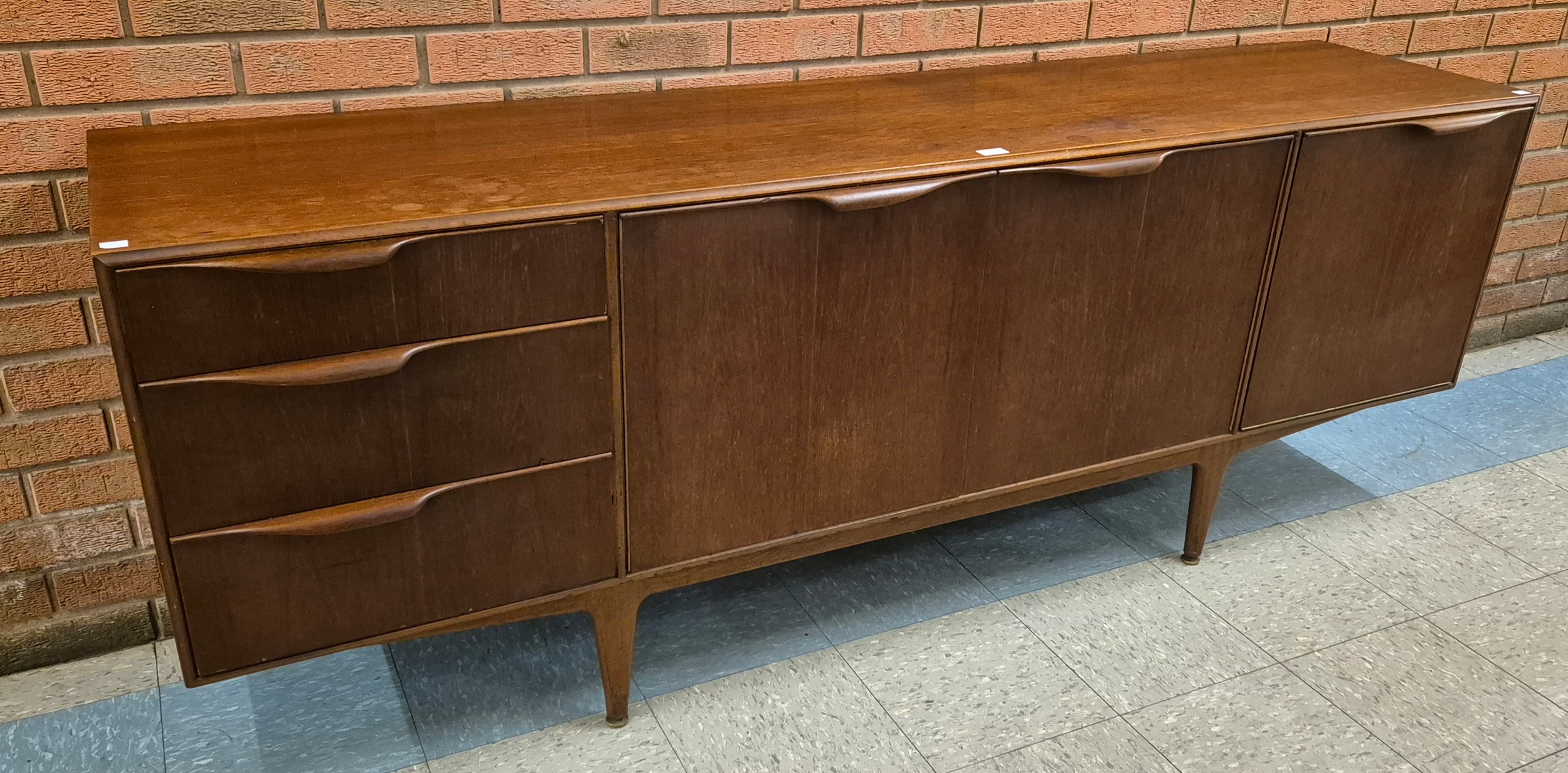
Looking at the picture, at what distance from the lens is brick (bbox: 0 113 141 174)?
5.11 feet

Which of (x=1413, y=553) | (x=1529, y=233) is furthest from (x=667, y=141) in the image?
(x=1529, y=233)

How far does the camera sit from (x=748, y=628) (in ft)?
6.49

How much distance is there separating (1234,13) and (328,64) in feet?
5.36

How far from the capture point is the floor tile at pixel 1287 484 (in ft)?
7.77

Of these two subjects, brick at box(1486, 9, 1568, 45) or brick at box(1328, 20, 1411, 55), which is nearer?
brick at box(1328, 20, 1411, 55)

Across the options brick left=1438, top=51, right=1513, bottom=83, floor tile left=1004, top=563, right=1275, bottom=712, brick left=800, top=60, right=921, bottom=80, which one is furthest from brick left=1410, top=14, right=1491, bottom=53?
floor tile left=1004, top=563, right=1275, bottom=712

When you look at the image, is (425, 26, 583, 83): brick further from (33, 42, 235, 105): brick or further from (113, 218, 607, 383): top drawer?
(113, 218, 607, 383): top drawer

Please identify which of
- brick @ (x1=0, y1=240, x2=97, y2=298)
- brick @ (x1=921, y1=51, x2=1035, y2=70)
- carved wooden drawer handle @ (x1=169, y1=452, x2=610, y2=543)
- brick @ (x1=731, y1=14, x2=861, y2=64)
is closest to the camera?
carved wooden drawer handle @ (x1=169, y1=452, x2=610, y2=543)

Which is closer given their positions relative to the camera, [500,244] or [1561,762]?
[500,244]

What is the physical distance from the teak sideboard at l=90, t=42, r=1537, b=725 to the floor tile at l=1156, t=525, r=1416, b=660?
0.20m

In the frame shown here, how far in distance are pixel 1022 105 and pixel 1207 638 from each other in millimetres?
916

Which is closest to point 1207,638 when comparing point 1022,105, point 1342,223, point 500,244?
point 1342,223

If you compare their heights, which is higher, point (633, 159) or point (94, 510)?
point (633, 159)

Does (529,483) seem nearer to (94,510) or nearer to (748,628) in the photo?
(748,628)
